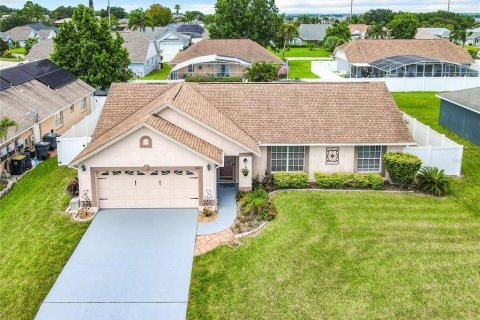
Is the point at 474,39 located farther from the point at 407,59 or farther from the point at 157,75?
the point at 157,75

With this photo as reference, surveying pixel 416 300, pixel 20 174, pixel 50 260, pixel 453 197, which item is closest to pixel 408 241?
pixel 416 300

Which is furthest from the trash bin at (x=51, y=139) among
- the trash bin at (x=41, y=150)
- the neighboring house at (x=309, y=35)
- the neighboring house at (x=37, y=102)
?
the neighboring house at (x=309, y=35)

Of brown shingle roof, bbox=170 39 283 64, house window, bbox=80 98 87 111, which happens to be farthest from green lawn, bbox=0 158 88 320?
brown shingle roof, bbox=170 39 283 64

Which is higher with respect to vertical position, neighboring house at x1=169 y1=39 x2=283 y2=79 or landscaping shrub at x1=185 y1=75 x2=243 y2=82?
neighboring house at x1=169 y1=39 x2=283 y2=79

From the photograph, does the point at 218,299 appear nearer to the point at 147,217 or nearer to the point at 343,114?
the point at 147,217

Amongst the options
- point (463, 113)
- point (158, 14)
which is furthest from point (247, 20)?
point (158, 14)

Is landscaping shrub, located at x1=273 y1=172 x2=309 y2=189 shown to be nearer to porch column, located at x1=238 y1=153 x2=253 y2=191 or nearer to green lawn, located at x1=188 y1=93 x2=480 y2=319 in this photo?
green lawn, located at x1=188 y1=93 x2=480 y2=319
